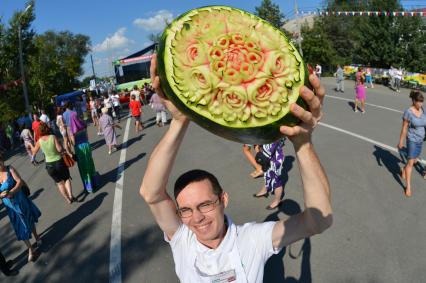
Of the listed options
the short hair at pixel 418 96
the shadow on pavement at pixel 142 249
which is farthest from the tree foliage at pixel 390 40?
the shadow on pavement at pixel 142 249

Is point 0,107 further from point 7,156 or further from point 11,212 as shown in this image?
point 11,212

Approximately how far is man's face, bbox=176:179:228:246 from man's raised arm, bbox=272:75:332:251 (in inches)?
14.8

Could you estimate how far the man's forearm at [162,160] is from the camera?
1.93 metres

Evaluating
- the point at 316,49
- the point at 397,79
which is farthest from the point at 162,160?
the point at 316,49

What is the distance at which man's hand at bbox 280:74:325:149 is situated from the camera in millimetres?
1510

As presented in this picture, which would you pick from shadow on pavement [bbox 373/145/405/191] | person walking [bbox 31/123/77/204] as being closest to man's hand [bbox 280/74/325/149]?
shadow on pavement [bbox 373/145/405/191]

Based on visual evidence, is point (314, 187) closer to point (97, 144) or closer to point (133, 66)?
point (97, 144)

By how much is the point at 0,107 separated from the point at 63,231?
15336 mm

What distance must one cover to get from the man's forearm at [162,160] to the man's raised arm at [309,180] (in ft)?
2.12

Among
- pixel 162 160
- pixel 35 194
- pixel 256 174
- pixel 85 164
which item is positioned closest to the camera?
pixel 162 160

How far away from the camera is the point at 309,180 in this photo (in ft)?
5.91

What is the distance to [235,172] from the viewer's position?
7887mm

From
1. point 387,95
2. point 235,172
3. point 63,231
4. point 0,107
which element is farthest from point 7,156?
point 387,95

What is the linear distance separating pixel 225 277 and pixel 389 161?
6925mm
